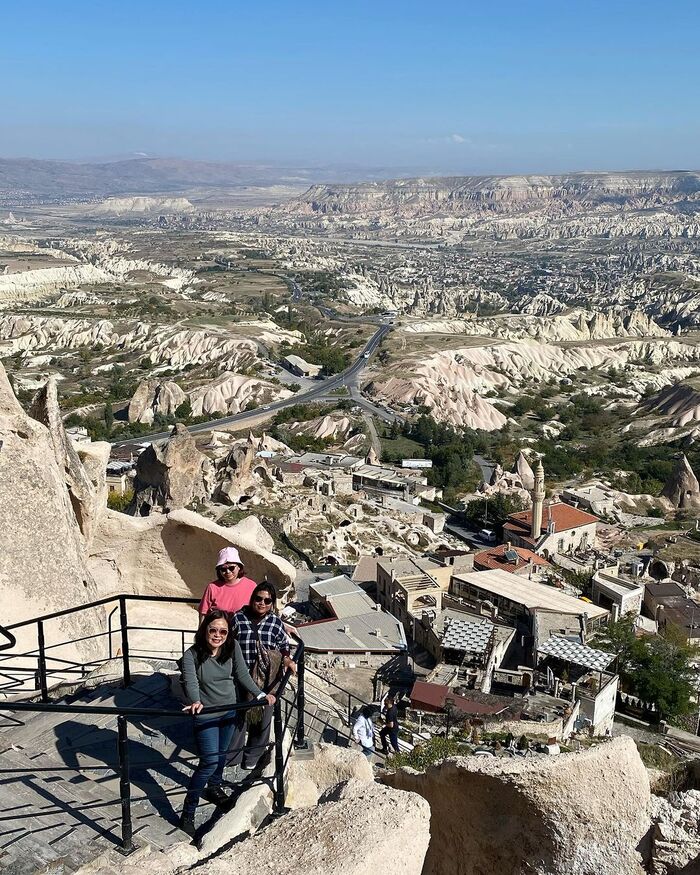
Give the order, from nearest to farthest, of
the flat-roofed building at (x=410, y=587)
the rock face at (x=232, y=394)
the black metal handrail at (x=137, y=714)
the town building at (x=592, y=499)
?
the black metal handrail at (x=137, y=714)
the flat-roofed building at (x=410, y=587)
the town building at (x=592, y=499)
the rock face at (x=232, y=394)

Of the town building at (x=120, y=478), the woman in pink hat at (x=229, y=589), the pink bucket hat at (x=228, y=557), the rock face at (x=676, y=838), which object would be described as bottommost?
the town building at (x=120, y=478)

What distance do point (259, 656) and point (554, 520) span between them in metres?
31.3

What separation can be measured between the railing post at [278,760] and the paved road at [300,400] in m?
42.1

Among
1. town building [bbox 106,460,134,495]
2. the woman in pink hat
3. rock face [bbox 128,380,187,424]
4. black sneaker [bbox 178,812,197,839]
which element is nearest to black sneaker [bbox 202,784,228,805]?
black sneaker [bbox 178,812,197,839]

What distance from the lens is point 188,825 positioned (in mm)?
4266

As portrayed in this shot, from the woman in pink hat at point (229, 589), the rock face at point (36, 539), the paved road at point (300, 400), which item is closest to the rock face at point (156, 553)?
the rock face at point (36, 539)

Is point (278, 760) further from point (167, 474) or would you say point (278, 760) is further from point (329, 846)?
point (167, 474)

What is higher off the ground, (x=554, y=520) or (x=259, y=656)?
(x=259, y=656)

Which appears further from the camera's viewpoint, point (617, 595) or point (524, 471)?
point (524, 471)

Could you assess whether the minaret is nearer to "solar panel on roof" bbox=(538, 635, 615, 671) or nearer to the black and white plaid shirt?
"solar panel on roof" bbox=(538, 635, 615, 671)

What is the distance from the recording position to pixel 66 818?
4238mm

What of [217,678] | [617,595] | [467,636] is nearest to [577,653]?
[467,636]

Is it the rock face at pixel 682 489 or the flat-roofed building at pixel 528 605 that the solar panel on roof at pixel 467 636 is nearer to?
the flat-roofed building at pixel 528 605

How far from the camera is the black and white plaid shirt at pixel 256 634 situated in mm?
5242
